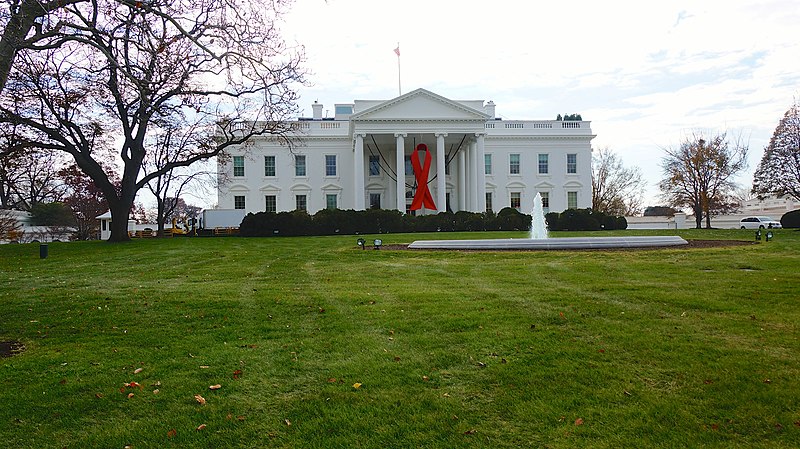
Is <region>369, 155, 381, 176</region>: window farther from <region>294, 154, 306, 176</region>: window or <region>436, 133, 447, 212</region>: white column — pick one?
<region>436, 133, 447, 212</region>: white column

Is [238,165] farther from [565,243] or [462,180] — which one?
[565,243]

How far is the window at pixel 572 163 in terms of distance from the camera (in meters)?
54.6

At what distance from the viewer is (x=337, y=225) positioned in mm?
36000

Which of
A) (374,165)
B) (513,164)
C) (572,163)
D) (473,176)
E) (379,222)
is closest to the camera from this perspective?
(379,222)

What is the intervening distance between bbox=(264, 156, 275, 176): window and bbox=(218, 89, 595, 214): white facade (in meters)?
0.09

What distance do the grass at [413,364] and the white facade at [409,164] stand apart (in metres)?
35.5

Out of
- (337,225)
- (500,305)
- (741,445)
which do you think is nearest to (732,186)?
(337,225)

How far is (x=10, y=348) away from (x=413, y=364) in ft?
16.1

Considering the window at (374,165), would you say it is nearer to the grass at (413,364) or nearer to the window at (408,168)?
the window at (408,168)

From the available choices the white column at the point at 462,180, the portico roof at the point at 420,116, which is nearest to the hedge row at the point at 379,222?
the portico roof at the point at 420,116

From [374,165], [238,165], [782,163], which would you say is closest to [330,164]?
[374,165]

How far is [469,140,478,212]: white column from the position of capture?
1838 inches

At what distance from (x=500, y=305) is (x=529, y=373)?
124 inches

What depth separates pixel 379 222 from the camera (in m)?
37.0
